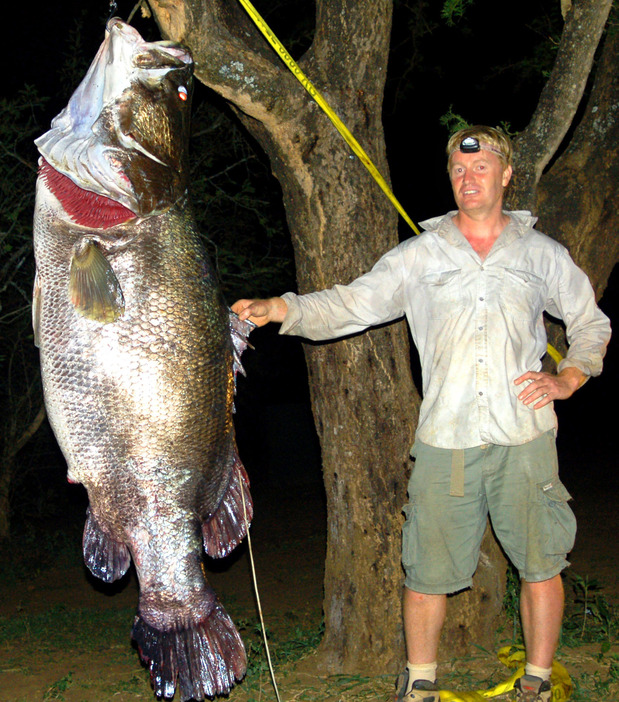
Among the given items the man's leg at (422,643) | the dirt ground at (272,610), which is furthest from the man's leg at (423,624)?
the dirt ground at (272,610)

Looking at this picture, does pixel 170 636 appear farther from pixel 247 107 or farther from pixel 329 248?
pixel 247 107

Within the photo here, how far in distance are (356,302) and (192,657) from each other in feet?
5.33

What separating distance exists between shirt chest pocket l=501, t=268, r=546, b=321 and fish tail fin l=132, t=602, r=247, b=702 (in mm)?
1735

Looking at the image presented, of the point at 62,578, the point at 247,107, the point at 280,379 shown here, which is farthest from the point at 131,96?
the point at 280,379

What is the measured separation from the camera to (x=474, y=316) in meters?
3.43

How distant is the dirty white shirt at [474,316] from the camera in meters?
3.40

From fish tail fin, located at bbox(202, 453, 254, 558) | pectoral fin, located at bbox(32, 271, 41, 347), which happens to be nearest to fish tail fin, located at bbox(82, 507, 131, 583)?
fish tail fin, located at bbox(202, 453, 254, 558)

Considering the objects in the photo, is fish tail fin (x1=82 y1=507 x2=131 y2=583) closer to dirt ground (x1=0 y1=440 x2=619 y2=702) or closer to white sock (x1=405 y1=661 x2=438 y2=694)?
→ white sock (x1=405 y1=661 x2=438 y2=694)

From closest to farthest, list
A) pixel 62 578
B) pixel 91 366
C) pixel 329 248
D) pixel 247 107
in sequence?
pixel 91 366, pixel 247 107, pixel 329 248, pixel 62 578

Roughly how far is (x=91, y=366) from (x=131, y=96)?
38.5 inches

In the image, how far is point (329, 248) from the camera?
4.13 m

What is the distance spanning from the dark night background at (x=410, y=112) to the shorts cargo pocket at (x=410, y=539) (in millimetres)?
2871

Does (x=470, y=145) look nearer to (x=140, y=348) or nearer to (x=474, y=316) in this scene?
(x=474, y=316)

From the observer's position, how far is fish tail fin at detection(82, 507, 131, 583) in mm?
2939
